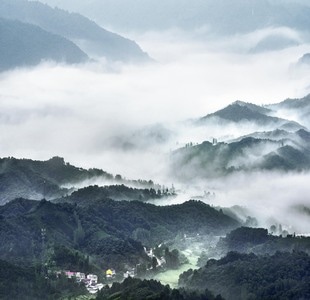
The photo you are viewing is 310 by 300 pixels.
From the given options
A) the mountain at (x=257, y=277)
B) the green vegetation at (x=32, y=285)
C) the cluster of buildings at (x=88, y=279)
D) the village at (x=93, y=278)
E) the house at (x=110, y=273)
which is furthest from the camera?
the house at (x=110, y=273)

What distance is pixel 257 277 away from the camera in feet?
554

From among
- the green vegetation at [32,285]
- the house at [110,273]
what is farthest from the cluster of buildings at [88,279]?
the house at [110,273]

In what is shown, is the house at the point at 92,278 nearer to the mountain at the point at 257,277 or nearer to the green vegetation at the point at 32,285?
the green vegetation at the point at 32,285

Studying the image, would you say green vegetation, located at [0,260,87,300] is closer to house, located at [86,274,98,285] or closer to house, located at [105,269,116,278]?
house, located at [86,274,98,285]

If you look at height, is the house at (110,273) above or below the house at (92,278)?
above

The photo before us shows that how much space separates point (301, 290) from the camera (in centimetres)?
15938

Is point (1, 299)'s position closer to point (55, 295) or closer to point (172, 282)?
point (55, 295)

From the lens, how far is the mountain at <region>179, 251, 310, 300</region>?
162m

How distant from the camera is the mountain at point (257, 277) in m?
162

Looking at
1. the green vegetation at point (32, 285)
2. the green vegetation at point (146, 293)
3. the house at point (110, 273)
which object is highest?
the house at point (110, 273)

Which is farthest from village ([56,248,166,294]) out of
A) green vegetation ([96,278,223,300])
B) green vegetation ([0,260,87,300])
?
green vegetation ([96,278,223,300])

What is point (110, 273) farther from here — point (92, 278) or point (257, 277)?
point (257, 277)

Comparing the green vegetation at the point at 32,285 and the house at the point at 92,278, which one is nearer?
the green vegetation at the point at 32,285

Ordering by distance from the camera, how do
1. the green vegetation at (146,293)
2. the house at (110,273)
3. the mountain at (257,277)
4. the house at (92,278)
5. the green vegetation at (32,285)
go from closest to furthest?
1. the green vegetation at (146,293)
2. the mountain at (257,277)
3. the green vegetation at (32,285)
4. the house at (92,278)
5. the house at (110,273)
